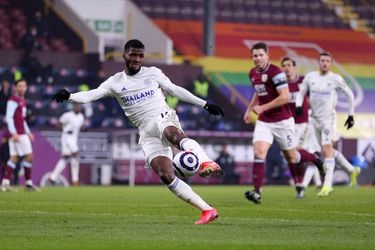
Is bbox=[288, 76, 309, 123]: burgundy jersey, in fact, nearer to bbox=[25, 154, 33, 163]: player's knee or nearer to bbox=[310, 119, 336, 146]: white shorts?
bbox=[310, 119, 336, 146]: white shorts

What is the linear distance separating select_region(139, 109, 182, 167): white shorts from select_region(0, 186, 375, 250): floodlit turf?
2.46 ft

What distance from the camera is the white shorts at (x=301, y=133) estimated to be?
19.8m

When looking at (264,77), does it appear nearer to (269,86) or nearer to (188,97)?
(269,86)

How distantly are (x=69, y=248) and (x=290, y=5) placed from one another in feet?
111

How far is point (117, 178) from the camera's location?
92.9 ft

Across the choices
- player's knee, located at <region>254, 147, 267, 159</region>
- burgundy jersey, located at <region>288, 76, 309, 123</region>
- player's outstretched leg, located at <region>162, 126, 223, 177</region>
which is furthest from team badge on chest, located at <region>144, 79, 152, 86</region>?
burgundy jersey, located at <region>288, 76, 309, 123</region>

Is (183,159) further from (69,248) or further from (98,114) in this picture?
(98,114)

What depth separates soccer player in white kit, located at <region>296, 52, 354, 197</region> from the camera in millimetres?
18500

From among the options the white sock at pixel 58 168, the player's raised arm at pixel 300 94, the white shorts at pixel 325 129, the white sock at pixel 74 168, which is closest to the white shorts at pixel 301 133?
the white shorts at pixel 325 129

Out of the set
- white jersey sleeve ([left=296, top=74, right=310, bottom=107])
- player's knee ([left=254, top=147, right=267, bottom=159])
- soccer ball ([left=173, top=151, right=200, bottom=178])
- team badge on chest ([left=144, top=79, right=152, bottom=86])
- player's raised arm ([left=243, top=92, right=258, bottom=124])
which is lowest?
player's knee ([left=254, top=147, right=267, bottom=159])

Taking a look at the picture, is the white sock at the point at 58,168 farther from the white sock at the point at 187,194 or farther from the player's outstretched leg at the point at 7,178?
the white sock at the point at 187,194

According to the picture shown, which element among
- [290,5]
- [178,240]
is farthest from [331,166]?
[290,5]

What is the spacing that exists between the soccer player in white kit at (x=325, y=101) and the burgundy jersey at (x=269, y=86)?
9.15 feet

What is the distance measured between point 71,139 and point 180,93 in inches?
610
